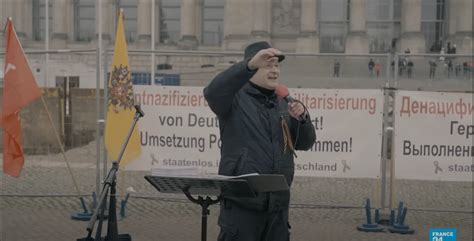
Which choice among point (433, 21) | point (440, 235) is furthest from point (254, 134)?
point (433, 21)

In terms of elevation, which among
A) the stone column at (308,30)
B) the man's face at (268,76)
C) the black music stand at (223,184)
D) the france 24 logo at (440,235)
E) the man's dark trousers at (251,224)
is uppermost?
the stone column at (308,30)

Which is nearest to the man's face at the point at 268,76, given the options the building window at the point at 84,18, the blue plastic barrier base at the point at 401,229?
the blue plastic barrier base at the point at 401,229

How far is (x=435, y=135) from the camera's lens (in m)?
7.91

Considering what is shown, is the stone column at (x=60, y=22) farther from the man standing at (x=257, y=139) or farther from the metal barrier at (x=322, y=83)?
the man standing at (x=257, y=139)

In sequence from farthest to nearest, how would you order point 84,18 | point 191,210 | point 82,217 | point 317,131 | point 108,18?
1. point 84,18
2. point 108,18
3. point 191,210
4. point 82,217
5. point 317,131

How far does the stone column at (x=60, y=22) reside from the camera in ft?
172

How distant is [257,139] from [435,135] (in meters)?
4.69

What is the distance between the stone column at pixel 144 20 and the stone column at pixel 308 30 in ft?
42.2

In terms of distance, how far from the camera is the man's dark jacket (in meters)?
3.89

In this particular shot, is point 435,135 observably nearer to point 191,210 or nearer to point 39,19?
point 191,210

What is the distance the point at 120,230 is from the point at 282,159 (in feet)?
14.2

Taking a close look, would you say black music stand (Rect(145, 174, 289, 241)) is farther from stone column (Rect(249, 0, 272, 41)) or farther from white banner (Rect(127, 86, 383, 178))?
Answer: stone column (Rect(249, 0, 272, 41))

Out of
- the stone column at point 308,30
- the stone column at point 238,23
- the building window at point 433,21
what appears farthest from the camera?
the building window at point 433,21

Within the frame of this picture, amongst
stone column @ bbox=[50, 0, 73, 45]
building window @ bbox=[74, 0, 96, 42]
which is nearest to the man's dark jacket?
stone column @ bbox=[50, 0, 73, 45]
